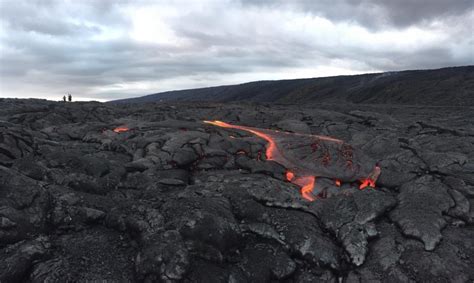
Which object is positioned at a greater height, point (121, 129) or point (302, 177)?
point (121, 129)

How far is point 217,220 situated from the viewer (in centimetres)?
1120

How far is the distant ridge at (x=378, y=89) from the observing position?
7569cm

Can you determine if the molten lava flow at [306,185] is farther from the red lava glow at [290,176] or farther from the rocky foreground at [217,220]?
the rocky foreground at [217,220]

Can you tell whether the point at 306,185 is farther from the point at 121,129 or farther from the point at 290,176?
the point at 121,129

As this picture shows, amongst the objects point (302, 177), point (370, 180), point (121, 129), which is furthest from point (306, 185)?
point (121, 129)

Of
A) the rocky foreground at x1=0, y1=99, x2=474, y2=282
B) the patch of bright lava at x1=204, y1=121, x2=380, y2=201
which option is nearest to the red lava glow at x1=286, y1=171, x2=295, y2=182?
the patch of bright lava at x1=204, y1=121, x2=380, y2=201

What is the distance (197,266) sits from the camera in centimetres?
962

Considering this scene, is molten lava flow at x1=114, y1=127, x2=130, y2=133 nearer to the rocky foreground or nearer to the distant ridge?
the rocky foreground

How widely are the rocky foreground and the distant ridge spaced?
203ft

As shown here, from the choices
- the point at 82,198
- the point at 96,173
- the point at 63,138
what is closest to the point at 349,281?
the point at 82,198

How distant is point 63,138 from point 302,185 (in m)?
18.1

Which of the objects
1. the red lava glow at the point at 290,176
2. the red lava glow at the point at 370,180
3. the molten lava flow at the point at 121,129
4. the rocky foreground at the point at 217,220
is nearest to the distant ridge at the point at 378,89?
the red lava glow at the point at 370,180

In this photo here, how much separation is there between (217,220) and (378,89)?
10067 cm

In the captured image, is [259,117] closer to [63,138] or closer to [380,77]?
[63,138]
